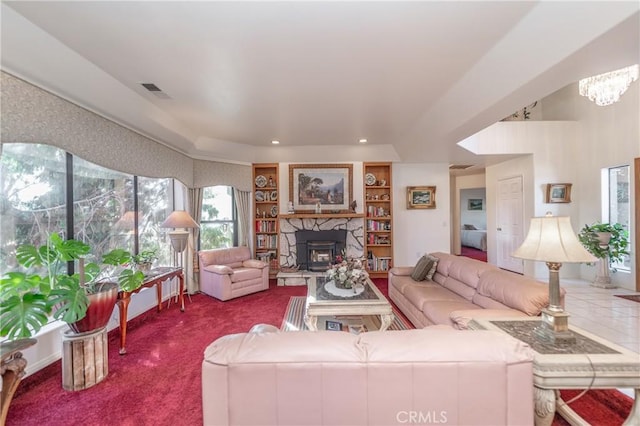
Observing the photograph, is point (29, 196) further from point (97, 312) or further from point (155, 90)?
point (155, 90)

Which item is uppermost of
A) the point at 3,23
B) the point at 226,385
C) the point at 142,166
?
the point at 3,23

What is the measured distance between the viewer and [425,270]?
3785 mm

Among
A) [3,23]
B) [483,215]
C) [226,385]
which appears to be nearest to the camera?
[226,385]

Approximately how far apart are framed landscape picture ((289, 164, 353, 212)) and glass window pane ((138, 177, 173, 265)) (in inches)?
94.4

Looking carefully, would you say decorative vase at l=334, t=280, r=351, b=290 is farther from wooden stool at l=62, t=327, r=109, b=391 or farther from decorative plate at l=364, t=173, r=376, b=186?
decorative plate at l=364, t=173, r=376, b=186

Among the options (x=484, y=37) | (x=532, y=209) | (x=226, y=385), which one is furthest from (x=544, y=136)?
(x=226, y=385)

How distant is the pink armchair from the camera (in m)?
4.34

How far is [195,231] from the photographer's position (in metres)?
4.96

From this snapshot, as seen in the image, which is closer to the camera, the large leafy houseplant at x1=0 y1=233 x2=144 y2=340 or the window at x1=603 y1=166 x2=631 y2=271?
the large leafy houseplant at x1=0 y1=233 x2=144 y2=340

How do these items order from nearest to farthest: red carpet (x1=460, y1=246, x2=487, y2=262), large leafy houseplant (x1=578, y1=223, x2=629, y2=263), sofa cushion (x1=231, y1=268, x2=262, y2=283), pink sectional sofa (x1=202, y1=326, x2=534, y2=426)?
pink sectional sofa (x1=202, y1=326, x2=534, y2=426) < sofa cushion (x1=231, y1=268, x2=262, y2=283) < large leafy houseplant (x1=578, y1=223, x2=629, y2=263) < red carpet (x1=460, y1=246, x2=487, y2=262)

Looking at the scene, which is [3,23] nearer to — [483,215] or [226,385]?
[226,385]

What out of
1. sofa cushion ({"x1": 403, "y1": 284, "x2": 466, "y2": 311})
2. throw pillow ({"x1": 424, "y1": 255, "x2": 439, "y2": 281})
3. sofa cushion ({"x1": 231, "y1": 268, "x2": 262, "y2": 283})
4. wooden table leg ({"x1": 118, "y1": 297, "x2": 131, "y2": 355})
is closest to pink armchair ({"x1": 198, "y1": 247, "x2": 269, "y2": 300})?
sofa cushion ({"x1": 231, "y1": 268, "x2": 262, "y2": 283})

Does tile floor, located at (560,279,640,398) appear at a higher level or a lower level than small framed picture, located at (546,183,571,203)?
lower

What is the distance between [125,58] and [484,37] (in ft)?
9.94
